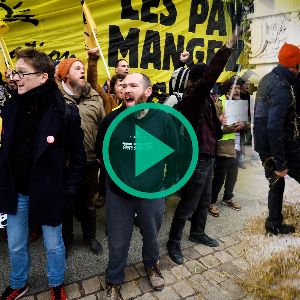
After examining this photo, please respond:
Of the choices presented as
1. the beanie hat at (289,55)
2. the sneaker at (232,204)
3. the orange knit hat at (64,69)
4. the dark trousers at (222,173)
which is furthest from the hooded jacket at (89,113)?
the sneaker at (232,204)

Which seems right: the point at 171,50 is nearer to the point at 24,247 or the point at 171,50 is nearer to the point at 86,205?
the point at 86,205

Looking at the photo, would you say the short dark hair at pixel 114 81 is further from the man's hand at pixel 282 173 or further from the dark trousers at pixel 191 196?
the man's hand at pixel 282 173

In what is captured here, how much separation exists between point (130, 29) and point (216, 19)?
179 centimetres

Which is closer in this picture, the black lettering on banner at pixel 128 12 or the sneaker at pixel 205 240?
the sneaker at pixel 205 240

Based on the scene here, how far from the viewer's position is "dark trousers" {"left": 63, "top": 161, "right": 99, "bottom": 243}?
10.6 ft

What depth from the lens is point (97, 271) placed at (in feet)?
9.73

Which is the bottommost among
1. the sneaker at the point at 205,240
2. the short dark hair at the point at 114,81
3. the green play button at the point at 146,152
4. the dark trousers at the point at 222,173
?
the sneaker at the point at 205,240

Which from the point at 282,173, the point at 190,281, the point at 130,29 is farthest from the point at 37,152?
the point at 130,29

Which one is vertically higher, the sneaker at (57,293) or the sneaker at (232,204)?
the sneaker at (57,293)

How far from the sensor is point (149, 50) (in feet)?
18.8

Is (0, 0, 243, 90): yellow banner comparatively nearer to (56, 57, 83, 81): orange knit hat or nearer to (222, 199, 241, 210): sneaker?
(222, 199, 241, 210): sneaker

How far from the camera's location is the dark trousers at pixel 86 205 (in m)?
3.23

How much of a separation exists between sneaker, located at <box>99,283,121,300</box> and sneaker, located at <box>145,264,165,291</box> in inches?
11.4

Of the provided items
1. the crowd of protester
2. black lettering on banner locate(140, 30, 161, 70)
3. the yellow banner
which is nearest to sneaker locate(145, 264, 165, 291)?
the crowd of protester
